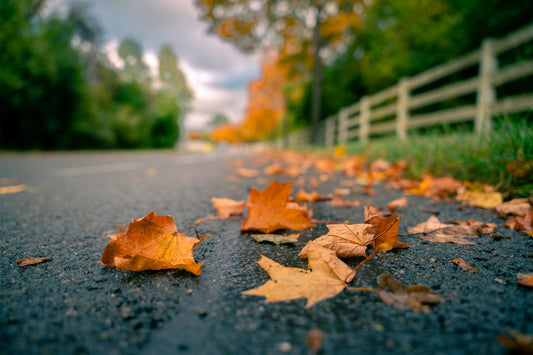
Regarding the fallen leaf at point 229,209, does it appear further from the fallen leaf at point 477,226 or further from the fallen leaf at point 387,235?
the fallen leaf at point 477,226

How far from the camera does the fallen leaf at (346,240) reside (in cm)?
79

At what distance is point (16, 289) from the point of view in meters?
0.62

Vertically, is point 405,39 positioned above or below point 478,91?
above

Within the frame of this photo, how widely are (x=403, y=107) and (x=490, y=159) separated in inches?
145

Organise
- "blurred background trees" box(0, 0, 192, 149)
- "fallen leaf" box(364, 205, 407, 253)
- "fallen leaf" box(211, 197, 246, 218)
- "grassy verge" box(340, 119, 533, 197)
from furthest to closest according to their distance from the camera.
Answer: "blurred background trees" box(0, 0, 192, 149) < "grassy verge" box(340, 119, 533, 197) < "fallen leaf" box(211, 197, 246, 218) < "fallen leaf" box(364, 205, 407, 253)

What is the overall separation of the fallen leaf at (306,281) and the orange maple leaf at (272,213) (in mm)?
275

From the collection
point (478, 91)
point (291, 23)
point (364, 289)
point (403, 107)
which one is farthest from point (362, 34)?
point (364, 289)

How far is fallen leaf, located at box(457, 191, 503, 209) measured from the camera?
134cm

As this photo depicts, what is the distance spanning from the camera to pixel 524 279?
0.63 metres

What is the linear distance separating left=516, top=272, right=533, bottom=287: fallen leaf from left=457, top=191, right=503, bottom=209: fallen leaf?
2.68 ft

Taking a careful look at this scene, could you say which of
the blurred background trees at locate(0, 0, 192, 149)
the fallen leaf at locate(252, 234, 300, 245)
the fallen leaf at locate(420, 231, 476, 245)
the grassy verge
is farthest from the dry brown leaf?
the blurred background trees at locate(0, 0, 192, 149)

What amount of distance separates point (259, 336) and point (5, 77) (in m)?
11.5

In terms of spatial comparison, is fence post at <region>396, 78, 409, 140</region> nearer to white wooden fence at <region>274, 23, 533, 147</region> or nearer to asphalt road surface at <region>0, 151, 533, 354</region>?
white wooden fence at <region>274, 23, 533, 147</region>

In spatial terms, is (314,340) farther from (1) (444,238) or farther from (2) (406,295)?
(1) (444,238)
